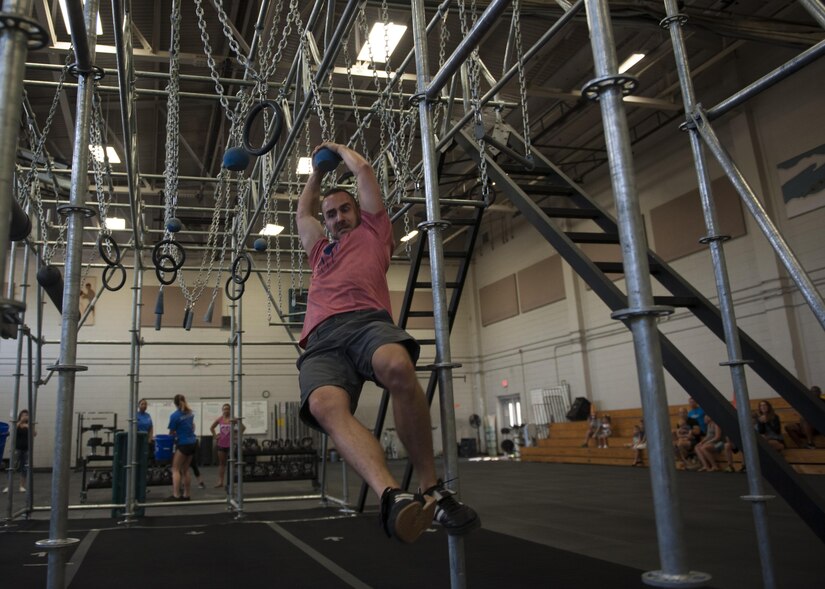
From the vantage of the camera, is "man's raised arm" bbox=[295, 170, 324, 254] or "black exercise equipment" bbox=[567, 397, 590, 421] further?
"black exercise equipment" bbox=[567, 397, 590, 421]

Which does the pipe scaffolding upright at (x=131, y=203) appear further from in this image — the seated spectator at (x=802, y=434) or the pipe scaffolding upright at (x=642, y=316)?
the seated spectator at (x=802, y=434)

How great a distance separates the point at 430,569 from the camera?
349cm

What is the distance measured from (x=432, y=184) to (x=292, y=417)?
15.6 metres

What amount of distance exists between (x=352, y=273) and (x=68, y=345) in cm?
102

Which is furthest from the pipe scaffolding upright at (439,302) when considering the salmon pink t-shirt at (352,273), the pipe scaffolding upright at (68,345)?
the pipe scaffolding upright at (68,345)

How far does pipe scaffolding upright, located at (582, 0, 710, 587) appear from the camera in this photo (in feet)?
4.18

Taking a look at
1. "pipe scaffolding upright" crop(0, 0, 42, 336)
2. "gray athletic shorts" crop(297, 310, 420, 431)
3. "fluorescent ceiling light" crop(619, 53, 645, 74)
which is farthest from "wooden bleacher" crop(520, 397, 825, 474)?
"pipe scaffolding upright" crop(0, 0, 42, 336)

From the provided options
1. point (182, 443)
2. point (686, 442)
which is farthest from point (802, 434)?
point (182, 443)

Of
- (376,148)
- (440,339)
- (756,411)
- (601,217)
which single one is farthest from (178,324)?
(440,339)

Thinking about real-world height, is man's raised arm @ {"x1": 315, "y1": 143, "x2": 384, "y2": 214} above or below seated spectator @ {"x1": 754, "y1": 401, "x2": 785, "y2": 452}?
above

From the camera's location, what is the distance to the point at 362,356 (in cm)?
231

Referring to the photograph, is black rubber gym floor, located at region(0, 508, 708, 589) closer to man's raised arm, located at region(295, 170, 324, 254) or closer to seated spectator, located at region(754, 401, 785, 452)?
man's raised arm, located at region(295, 170, 324, 254)

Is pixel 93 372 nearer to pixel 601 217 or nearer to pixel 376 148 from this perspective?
pixel 376 148

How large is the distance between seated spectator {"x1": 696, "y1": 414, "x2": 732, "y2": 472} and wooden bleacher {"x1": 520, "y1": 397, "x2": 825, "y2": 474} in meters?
0.20
